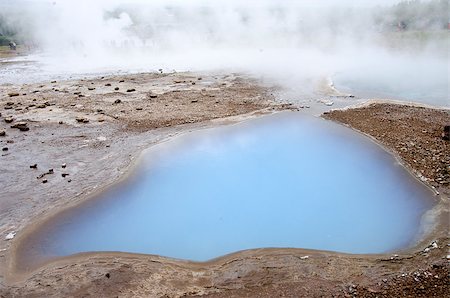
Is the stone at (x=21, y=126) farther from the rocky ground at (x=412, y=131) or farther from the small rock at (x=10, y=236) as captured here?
the rocky ground at (x=412, y=131)

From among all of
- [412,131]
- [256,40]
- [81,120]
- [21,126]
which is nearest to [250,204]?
[412,131]

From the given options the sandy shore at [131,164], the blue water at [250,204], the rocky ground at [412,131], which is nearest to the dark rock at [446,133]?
the rocky ground at [412,131]

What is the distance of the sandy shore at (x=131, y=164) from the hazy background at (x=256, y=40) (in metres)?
3.15

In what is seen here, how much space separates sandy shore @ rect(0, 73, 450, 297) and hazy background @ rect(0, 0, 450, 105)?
124 inches

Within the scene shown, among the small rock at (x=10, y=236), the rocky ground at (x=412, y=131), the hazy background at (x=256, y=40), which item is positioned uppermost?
the hazy background at (x=256, y=40)

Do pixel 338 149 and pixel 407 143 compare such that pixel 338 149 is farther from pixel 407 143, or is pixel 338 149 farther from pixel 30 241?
pixel 30 241

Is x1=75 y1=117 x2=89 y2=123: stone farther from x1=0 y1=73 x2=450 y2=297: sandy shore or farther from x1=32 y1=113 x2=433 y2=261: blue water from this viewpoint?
x1=32 y1=113 x2=433 y2=261: blue water

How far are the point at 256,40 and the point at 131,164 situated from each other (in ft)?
64.2

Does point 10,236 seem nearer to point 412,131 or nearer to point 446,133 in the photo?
point 412,131

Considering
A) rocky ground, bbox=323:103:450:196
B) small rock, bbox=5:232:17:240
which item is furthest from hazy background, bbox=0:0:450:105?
small rock, bbox=5:232:17:240

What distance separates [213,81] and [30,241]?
376 inches

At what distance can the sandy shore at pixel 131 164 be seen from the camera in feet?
13.6

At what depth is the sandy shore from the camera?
415cm

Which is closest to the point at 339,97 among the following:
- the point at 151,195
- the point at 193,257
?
the point at 151,195
